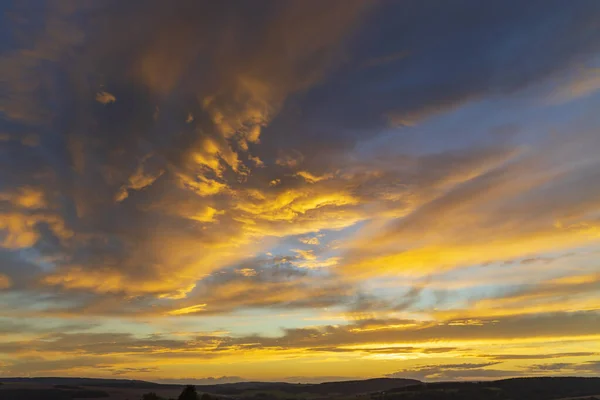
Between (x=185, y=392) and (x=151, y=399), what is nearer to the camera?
(x=185, y=392)

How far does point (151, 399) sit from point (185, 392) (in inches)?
1259

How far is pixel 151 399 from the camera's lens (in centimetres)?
14825

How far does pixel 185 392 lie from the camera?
12406 cm
